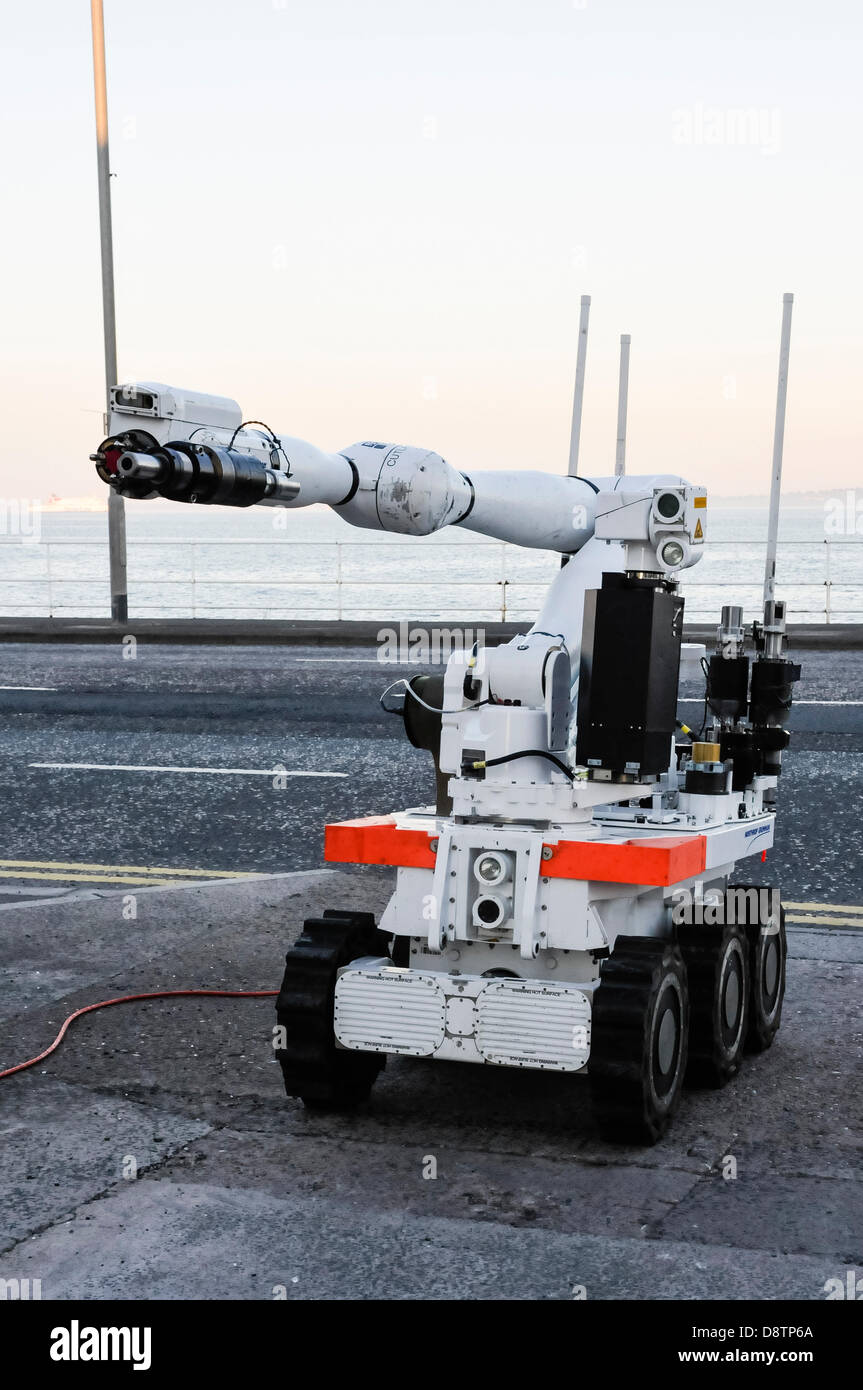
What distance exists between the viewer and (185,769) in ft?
38.8

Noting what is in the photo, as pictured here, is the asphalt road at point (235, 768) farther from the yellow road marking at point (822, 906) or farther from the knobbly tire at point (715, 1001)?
the knobbly tire at point (715, 1001)

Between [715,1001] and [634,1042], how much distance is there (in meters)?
0.66

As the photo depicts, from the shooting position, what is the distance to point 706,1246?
13.4 ft

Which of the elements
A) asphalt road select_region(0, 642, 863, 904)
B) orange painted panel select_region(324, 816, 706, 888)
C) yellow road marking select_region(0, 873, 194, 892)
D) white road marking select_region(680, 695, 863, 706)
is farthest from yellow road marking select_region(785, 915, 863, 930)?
white road marking select_region(680, 695, 863, 706)

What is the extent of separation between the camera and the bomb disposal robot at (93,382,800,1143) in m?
4.67

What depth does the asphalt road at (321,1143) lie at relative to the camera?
3959 millimetres

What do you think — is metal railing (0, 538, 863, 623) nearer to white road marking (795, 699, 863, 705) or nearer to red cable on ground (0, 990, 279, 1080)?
white road marking (795, 699, 863, 705)

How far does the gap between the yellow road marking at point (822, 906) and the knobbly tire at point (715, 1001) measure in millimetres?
2530

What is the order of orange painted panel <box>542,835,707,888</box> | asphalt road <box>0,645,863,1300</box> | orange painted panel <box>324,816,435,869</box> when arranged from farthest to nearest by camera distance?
orange painted panel <box>324,816,435,869</box> → orange painted panel <box>542,835,707,888</box> → asphalt road <box>0,645,863,1300</box>

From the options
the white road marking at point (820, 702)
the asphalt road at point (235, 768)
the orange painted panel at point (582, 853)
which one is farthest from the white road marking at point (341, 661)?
the orange painted panel at point (582, 853)

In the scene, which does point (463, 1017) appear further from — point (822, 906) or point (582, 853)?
point (822, 906)

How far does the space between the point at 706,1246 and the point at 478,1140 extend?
97 cm
